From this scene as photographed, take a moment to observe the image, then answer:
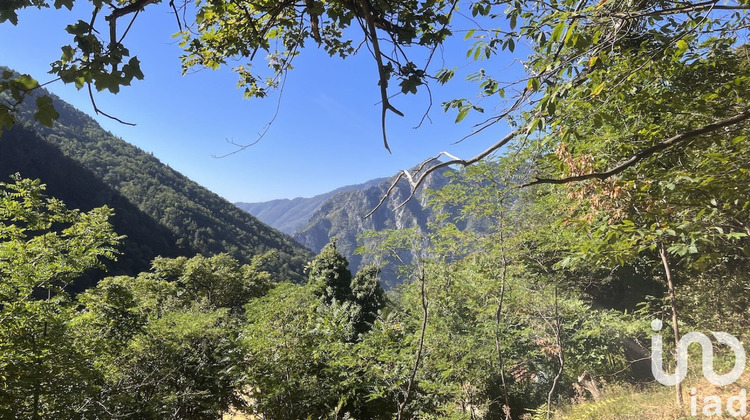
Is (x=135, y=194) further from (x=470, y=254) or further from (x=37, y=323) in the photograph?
(x=470, y=254)

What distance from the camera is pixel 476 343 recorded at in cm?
568

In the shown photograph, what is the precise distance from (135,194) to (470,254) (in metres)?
77.9

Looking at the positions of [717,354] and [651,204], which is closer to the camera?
[651,204]

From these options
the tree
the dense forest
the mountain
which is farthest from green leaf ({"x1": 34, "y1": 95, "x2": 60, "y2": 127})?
the mountain

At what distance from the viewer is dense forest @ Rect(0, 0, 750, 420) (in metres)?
1.87

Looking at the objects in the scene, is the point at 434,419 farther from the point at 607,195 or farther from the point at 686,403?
the point at 607,195

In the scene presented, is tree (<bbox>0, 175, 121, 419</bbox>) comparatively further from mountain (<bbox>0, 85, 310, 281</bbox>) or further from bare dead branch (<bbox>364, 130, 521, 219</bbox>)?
mountain (<bbox>0, 85, 310, 281</bbox>)

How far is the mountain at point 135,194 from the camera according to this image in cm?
5062

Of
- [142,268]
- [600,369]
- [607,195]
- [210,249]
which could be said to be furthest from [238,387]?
[210,249]

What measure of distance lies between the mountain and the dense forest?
3543 cm

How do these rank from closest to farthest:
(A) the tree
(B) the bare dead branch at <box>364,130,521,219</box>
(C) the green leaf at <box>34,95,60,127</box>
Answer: (C) the green leaf at <box>34,95,60,127</box>
(B) the bare dead branch at <box>364,130,521,219</box>
(A) the tree

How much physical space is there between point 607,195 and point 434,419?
3.84 meters

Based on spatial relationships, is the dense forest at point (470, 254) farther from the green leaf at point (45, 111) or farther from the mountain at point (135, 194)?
the mountain at point (135, 194)

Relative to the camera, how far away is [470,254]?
614cm
